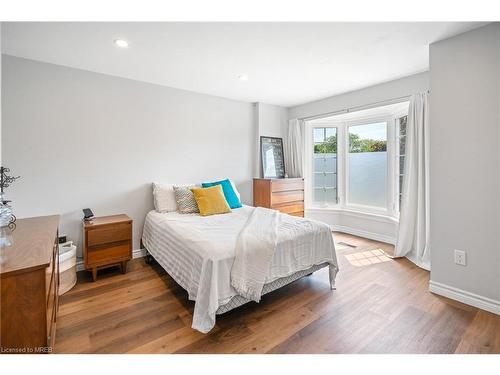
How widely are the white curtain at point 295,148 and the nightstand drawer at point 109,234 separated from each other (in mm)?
2929

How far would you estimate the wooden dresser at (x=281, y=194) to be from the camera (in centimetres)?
393

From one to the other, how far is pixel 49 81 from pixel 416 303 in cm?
427

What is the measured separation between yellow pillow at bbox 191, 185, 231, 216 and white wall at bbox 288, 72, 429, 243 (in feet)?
6.94

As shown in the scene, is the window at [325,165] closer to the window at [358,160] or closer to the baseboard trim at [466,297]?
the window at [358,160]

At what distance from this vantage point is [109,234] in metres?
2.59

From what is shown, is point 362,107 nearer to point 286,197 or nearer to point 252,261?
point 286,197

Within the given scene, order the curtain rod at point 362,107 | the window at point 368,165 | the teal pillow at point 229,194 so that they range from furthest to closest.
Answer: the window at point 368,165 → the teal pillow at point 229,194 → the curtain rod at point 362,107

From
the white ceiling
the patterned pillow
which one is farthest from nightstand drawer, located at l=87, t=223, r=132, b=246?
the white ceiling

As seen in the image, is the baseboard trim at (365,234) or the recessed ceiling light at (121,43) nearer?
the recessed ceiling light at (121,43)

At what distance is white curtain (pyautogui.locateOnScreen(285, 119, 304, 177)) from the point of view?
4.43 meters

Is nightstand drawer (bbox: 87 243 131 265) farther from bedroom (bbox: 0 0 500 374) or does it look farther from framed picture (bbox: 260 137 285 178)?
framed picture (bbox: 260 137 285 178)

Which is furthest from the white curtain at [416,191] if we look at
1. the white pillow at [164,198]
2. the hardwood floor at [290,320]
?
the white pillow at [164,198]
